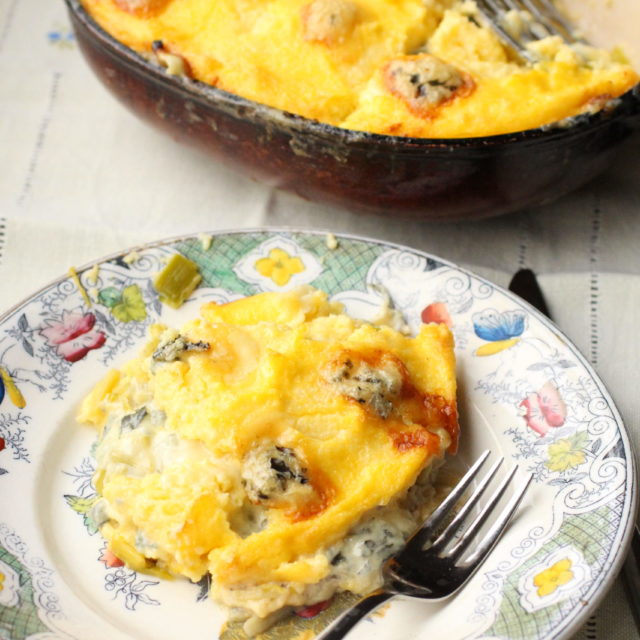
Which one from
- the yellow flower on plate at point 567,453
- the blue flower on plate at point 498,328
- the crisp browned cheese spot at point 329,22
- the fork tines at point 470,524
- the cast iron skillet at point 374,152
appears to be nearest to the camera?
the fork tines at point 470,524

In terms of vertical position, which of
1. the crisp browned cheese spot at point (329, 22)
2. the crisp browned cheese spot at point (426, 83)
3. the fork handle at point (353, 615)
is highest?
the crisp browned cheese spot at point (329, 22)

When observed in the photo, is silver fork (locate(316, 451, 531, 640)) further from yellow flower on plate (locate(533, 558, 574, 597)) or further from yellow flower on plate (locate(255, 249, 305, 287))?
yellow flower on plate (locate(255, 249, 305, 287))

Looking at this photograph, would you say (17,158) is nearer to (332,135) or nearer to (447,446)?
(332,135)


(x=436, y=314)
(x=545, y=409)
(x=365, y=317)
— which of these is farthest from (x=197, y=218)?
(x=545, y=409)

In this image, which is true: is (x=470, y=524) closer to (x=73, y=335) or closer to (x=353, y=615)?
(x=353, y=615)

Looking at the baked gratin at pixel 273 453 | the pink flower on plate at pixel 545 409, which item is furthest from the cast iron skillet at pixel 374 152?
the pink flower on plate at pixel 545 409

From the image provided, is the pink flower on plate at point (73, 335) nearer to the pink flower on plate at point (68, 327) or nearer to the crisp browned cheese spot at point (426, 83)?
the pink flower on plate at point (68, 327)

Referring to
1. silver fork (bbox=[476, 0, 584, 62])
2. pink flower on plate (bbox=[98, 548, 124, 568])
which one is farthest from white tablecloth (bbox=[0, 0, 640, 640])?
pink flower on plate (bbox=[98, 548, 124, 568])
